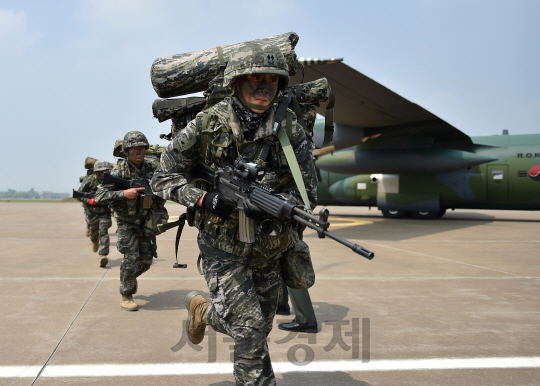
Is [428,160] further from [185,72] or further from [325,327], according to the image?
[185,72]

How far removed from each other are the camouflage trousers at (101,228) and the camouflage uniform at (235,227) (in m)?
5.73

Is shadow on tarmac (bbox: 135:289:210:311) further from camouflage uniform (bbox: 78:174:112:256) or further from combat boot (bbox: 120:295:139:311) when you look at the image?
camouflage uniform (bbox: 78:174:112:256)

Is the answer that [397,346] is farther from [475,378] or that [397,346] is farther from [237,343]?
[237,343]

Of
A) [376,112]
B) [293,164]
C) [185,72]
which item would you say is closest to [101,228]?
[185,72]

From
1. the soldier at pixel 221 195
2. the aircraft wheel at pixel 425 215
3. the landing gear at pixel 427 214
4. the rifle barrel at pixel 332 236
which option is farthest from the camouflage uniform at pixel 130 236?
the landing gear at pixel 427 214

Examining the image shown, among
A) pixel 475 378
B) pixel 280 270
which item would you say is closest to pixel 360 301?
A: pixel 475 378

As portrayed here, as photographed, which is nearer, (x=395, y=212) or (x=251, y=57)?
(x=251, y=57)

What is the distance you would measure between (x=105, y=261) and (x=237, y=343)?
20.1 feet

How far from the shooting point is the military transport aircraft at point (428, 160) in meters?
15.2

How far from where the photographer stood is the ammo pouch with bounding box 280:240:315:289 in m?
3.00

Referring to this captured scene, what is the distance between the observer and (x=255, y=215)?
2662 mm

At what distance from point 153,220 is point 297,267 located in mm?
3222

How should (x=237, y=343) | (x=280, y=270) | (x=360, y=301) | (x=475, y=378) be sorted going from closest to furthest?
1. (x=237, y=343)
2. (x=280, y=270)
3. (x=475, y=378)
4. (x=360, y=301)

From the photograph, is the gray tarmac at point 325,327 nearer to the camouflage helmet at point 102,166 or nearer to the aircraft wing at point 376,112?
the camouflage helmet at point 102,166
